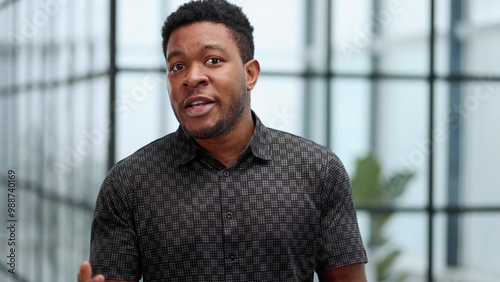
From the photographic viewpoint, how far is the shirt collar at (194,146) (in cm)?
134

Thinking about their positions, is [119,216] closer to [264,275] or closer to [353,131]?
[264,275]

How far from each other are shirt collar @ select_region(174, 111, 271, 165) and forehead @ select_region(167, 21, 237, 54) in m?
0.20

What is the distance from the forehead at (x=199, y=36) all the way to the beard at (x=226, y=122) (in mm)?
124

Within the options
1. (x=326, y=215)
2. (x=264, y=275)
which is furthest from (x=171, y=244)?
(x=326, y=215)

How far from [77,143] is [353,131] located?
172cm

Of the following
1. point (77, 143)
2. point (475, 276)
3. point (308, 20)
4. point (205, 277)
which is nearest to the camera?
point (205, 277)

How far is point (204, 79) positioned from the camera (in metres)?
1.27

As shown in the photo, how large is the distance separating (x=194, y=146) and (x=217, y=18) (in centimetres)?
29

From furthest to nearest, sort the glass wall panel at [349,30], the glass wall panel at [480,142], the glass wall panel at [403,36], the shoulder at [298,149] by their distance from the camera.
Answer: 1. the glass wall panel at [480,142]
2. the glass wall panel at [403,36]
3. the glass wall panel at [349,30]
4. the shoulder at [298,149]

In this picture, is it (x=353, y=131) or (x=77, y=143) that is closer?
(x=77, y=143)

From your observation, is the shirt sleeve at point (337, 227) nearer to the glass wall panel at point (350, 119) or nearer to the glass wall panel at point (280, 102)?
the glass wall panel at point (280, 102)

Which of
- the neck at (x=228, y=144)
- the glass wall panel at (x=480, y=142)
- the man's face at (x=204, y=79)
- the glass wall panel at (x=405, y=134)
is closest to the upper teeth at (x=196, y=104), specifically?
the man's face at (x=204, y=79)

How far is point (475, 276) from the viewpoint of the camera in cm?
416

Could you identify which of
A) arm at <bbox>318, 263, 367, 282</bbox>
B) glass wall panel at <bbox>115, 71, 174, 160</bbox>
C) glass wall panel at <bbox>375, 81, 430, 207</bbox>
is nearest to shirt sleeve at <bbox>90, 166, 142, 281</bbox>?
arm at <bbox>318, 263, 367, 282</bbox>
